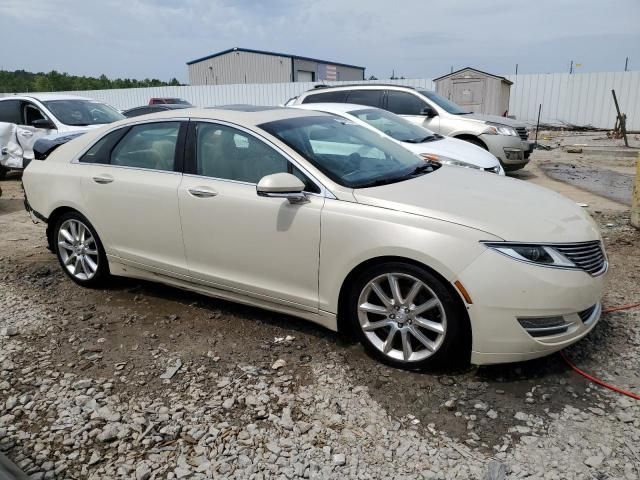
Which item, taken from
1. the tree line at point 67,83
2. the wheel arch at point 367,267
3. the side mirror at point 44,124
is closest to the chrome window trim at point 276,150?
the wheel arch at point 367,267

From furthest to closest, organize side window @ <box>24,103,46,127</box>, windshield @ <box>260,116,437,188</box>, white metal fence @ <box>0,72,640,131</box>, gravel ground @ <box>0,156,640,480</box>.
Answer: white metal fence @ <box>0,72,640,131</box>, side window @ <box>24,103,46,127</box>, windshield @ <box>260,116,437,188</box>, gravel ground @ <box>0,156,640,480</box>

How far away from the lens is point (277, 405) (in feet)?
9.81

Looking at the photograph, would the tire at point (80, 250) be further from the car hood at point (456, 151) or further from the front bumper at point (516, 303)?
the car hood at point (456, 151)

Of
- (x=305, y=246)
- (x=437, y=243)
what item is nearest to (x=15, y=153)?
(x=305, y=246)

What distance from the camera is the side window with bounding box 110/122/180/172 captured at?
4035 mm

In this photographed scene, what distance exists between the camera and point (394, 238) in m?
3.04

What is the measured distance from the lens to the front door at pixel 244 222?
3.39 m

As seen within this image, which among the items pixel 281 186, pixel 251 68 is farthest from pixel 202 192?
pixel 251 68

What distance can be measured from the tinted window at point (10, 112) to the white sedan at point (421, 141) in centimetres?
627

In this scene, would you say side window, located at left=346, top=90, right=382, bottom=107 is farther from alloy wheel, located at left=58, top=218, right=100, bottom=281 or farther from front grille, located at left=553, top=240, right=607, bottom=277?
front grille, located at left=553, top=240, right=607, bottom=277

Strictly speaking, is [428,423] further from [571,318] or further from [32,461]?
[32,461]

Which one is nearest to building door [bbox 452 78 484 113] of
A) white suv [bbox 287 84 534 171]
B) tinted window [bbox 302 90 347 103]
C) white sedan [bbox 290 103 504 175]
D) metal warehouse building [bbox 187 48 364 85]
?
white suv [bbox 287 84 534 171]

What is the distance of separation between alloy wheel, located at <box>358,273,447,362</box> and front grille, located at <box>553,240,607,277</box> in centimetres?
79

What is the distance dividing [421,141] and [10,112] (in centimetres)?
824
